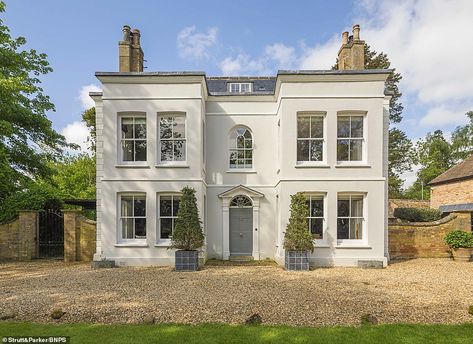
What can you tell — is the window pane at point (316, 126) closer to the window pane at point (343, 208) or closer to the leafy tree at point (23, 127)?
the window pane at point (343, 208)

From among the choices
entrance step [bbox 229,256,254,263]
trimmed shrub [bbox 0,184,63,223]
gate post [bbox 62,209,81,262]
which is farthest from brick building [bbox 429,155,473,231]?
trimmed shrub [bbox 0,184,63,223]

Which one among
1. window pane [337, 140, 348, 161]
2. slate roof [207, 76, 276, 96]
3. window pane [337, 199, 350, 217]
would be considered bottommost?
window pane [337, 199, 350, 217]

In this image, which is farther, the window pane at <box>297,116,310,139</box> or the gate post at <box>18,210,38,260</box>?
the gate post at <box>18,210,38,260</box>

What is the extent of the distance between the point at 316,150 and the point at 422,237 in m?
6.79

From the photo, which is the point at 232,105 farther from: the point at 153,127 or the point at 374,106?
the point at 374,106

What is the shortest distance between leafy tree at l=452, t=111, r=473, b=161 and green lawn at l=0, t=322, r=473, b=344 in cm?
5336

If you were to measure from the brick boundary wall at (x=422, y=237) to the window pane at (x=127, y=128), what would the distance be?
1259 centimetres

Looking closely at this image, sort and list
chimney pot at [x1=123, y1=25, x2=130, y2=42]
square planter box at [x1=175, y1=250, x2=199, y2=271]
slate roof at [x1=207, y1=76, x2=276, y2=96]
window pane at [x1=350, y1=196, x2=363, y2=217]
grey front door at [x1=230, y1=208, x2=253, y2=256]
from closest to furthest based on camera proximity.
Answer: square planter box at [x1=175, y1=250, x2=199, y2=271]
window pane at [x1=350, y1=196, x2=363, y2=217]
chimney pot at [x1=123, y1=25, x2=130, y2=42]
grey front door at [x1=230, y1=208, x2=253, y2=256]
slate roof at [x1=207, y1=76, x2=276, y2=96]

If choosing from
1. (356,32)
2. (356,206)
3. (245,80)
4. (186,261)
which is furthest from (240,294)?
(245,80)

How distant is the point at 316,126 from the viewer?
42.2ft

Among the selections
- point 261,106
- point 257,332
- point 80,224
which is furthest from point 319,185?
point 80,224

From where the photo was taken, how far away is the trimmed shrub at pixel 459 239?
13.3 meters

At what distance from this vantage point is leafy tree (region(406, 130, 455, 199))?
51.0m

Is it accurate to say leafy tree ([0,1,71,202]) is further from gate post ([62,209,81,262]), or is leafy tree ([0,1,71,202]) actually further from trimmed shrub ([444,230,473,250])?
trimmed shrub ([444,230,473,250])
